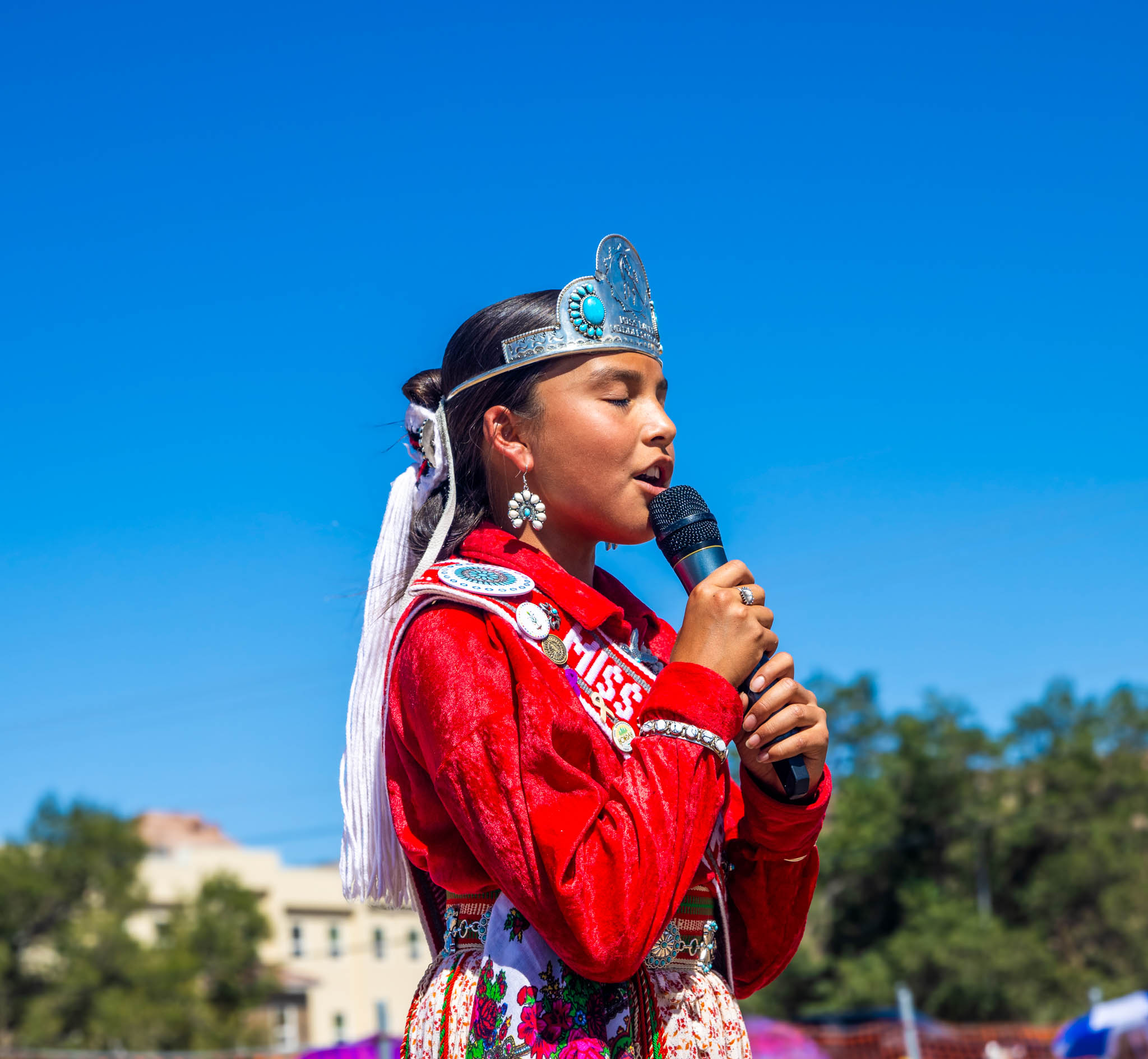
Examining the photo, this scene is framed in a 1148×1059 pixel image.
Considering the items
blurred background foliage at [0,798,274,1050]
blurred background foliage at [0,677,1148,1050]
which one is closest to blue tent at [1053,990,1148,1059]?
blurred background foliage at [0,677,1148,1050]

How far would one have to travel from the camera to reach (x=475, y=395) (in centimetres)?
248

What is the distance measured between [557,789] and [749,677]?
0.37m

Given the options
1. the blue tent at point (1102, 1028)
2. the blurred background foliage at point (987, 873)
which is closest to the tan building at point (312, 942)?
the blurred background foliage at point (987, 873)

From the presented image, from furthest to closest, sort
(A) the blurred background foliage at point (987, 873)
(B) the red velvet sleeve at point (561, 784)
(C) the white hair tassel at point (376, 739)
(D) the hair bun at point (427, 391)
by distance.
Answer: (A) the blurred background foliage at point (987, 873), (D) the hair bun at point (427, 391), (C) the white hair tassel at point (376, 739), (B) the red velvet sleeve at point (561, 784)

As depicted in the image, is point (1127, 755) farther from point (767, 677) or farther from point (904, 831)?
point (767, 677)

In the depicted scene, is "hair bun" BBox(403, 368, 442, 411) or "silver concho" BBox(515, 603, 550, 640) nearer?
"silver concho" BBox(515, 603, 550, 640)

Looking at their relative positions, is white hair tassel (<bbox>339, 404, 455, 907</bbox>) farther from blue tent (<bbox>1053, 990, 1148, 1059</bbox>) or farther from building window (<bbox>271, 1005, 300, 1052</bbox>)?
building window (<bbox>271, 1005, 300, 1052</bbox>)

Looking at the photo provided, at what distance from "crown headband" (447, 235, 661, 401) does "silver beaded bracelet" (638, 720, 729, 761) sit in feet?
2.49

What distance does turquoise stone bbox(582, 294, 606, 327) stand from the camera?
240cm

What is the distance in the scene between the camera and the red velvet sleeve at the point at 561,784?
5.98ft

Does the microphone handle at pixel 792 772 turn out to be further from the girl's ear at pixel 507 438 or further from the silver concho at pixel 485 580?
the girl's ear at pixel 507 438

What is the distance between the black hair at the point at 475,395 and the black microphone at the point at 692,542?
0.32 metres

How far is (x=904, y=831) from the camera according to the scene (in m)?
41.5

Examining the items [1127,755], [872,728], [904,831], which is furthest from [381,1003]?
[872,728]
